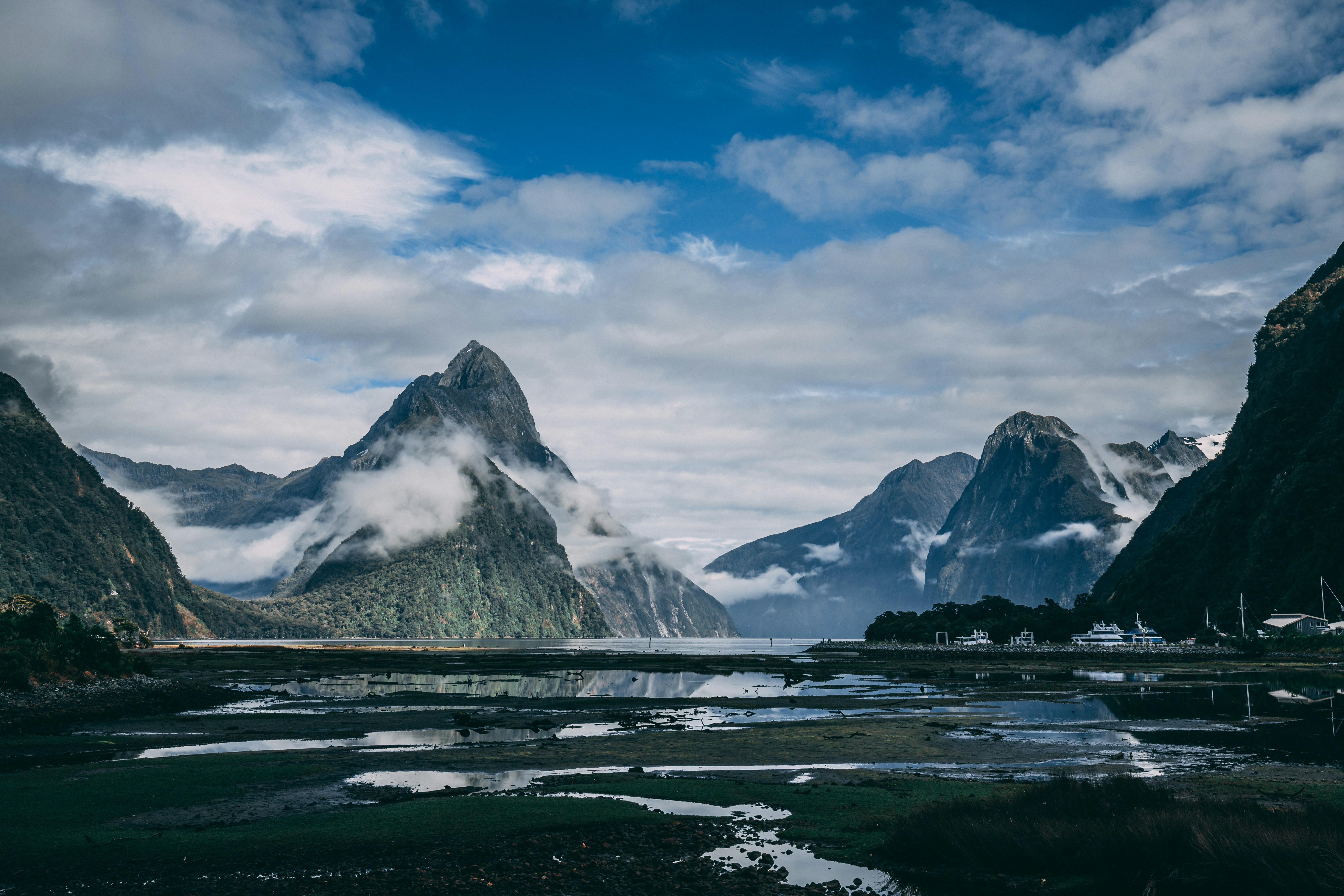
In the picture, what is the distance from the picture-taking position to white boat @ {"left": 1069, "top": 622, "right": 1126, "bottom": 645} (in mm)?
145000

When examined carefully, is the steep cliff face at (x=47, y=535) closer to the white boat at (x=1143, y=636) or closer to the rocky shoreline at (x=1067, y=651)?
the rocky shoreline at (x=1067, y=651)

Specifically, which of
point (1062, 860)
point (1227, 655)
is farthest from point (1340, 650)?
point (1062, 860)

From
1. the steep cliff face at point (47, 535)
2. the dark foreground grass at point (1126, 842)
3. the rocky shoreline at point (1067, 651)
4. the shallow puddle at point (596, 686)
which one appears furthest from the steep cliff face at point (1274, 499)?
the steep cliff face at point (47, 535)

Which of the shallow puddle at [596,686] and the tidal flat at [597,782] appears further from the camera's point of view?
the shallow puddle at [596,686]

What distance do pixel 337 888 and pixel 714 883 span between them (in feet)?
20.3

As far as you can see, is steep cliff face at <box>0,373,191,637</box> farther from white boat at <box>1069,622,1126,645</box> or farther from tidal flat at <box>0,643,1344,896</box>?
white boat at <box>1069,622,1126,645</box>

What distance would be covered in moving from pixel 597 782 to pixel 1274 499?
143m

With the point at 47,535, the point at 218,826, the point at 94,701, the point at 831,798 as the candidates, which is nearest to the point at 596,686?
the point at 94,701

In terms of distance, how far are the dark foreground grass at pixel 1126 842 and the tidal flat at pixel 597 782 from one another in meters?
0.14

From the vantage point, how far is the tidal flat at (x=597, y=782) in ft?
47.7

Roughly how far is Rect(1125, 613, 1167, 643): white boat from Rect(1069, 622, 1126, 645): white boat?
0.96 m

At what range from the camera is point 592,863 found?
49.5ft

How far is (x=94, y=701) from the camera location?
45000 mm

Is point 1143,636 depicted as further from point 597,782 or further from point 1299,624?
point 597,782
